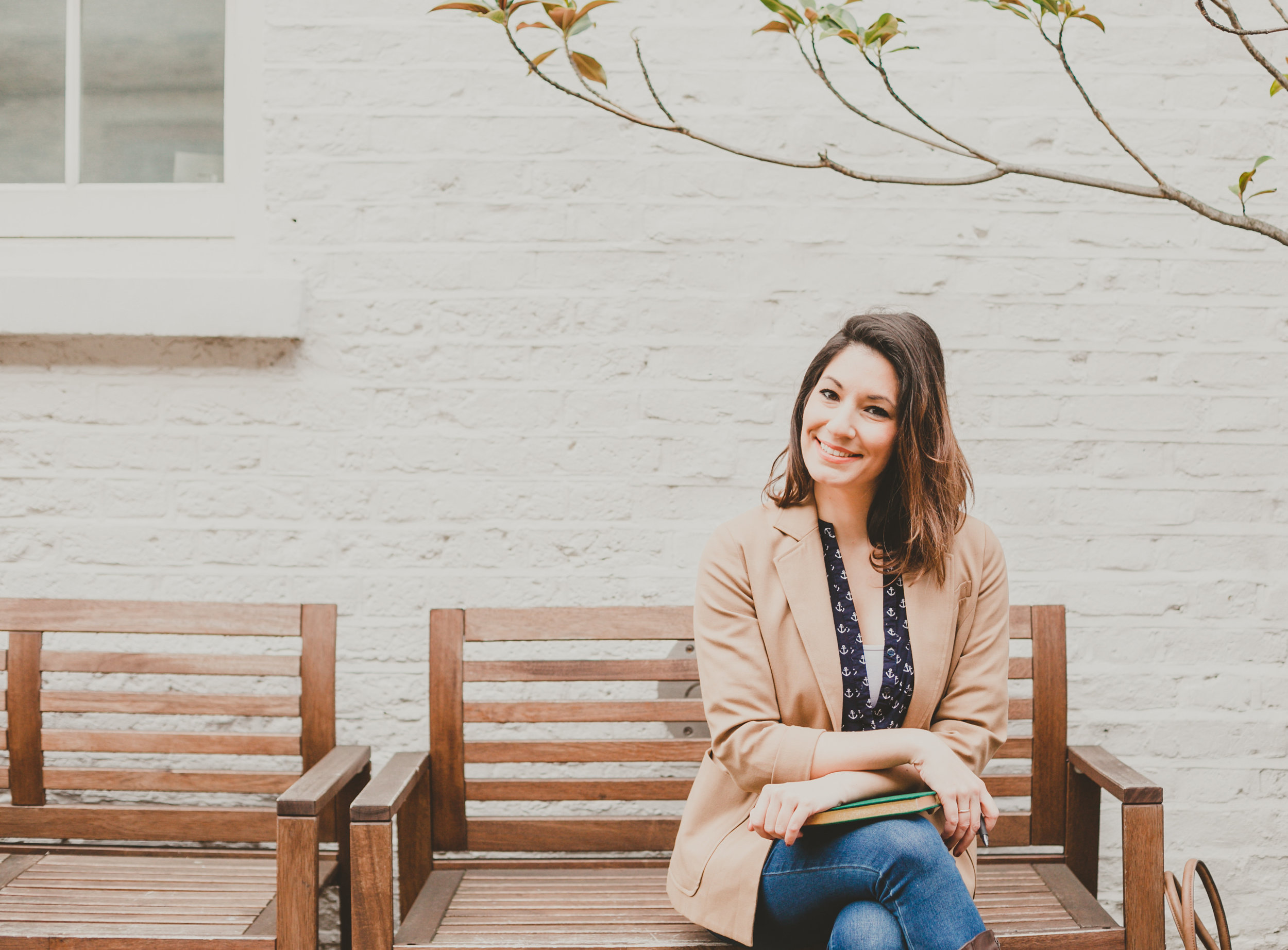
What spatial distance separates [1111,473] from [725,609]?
117cm

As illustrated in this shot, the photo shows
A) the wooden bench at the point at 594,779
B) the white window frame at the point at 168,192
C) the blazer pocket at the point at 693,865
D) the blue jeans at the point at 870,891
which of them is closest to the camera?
the blue jeans at the point at 870,891

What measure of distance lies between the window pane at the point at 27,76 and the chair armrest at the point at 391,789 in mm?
1727

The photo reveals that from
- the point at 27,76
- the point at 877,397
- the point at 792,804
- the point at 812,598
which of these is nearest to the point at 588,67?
the point at 877,397

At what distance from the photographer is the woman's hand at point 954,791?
1.59 metres

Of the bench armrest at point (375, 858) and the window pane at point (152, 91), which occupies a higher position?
the window pane at point (152, 91)

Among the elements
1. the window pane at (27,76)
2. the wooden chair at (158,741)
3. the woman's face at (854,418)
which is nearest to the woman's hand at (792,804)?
the woman's face at (854,418)

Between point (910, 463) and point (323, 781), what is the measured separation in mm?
1226

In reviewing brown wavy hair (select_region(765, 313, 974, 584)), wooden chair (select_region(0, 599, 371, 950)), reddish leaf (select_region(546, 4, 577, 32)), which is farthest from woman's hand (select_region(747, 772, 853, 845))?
reddish leaf (select_region(546, 4, 577, 32))

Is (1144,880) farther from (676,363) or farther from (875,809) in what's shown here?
(676,363)

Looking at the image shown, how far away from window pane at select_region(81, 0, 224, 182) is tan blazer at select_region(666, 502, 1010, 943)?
1.66 m

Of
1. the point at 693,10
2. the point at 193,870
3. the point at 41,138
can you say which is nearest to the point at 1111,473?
the point at 693,10

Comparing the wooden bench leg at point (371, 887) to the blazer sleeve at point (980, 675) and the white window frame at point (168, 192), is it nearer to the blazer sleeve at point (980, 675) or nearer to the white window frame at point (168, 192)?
the blazer sleeve at point (980, 675)

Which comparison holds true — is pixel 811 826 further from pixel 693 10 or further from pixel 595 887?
pixel 693 10

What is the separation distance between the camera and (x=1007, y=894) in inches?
78.3
